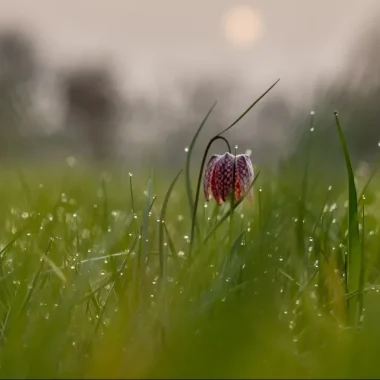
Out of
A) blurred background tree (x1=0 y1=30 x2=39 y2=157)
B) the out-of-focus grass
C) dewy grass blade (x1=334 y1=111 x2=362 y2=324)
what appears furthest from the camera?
blurred background tree (x1=0 y1=30 x2=39 y2=157)

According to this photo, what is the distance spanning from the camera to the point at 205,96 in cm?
1692

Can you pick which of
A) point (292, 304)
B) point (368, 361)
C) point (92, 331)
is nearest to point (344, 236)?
point (292, 304)

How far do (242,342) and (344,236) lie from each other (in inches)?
32.3

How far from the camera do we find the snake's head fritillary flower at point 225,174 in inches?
60.2

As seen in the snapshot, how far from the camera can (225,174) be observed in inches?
60.1

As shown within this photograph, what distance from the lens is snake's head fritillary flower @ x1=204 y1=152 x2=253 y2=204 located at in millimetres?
1528

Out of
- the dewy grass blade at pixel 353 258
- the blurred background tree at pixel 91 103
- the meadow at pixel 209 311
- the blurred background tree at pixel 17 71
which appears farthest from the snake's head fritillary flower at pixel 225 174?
the blurred background tree at pixel 91 103

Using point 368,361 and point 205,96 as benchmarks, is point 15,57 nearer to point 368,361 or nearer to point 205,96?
point 205,96

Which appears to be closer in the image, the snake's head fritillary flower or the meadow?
the meadow

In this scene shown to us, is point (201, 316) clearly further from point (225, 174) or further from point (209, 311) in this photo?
point (225, 174)

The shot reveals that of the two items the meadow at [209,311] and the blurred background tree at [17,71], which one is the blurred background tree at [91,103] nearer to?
the blurred background tree at [17,71]

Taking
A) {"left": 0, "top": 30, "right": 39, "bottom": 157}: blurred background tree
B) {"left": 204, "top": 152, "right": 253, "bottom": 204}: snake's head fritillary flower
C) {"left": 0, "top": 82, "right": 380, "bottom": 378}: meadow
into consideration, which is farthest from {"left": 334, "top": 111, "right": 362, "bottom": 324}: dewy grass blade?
{"left": 0, "top": 30, "right": 39, "bottom": 157}: blurred background tree

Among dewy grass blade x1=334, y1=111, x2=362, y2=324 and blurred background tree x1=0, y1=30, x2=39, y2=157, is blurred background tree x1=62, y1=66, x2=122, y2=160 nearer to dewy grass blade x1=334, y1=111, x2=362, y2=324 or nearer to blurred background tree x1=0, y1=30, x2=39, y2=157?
blurred background tree x1=0, y1=30, x2=39, y2=157

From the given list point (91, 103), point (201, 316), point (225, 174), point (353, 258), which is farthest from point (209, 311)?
point (91, 103)
